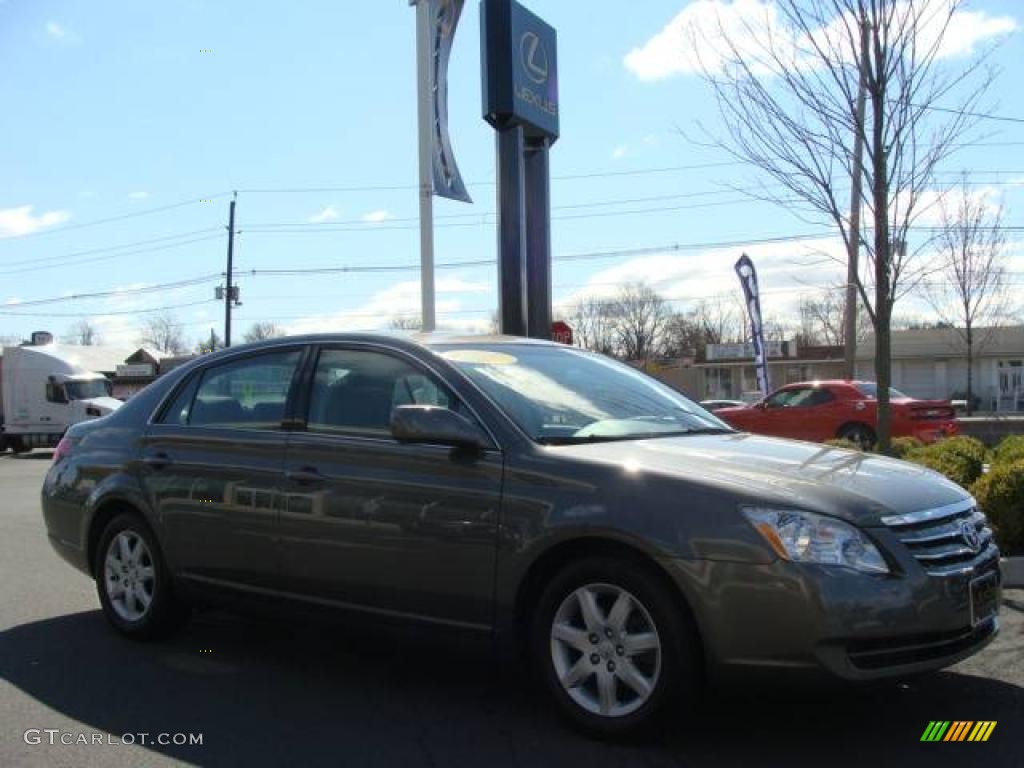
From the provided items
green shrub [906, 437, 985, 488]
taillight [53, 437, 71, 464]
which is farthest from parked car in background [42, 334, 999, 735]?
green shrub [906, 437, 985, 488]

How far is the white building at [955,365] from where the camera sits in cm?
4747

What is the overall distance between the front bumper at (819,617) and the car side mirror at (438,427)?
3.29 ft

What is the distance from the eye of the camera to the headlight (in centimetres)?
353

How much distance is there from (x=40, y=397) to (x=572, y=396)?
26.9 m

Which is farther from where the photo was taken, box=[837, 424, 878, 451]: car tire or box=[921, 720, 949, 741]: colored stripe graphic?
box=[837, 424, 878, 451]: car tire

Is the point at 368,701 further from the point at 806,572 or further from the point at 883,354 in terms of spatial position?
the point at 883,354

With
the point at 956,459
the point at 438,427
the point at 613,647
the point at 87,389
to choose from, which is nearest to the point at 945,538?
the point at 613,647

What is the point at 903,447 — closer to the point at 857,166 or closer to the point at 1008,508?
the point at 857,166

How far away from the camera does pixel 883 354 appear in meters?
9.12

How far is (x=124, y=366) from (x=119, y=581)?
42.8 metres

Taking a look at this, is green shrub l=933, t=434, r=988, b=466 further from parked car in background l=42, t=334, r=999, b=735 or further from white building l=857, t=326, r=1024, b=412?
white building l=857, t=326, r=1024, b=412

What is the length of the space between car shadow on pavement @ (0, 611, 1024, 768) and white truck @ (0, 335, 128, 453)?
23.8 m

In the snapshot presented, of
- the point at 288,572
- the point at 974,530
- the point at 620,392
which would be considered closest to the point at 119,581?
the point at 288,572

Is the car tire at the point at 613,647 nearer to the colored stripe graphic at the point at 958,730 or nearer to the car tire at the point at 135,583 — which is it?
the colored stripe graphic at the point at 958,730
